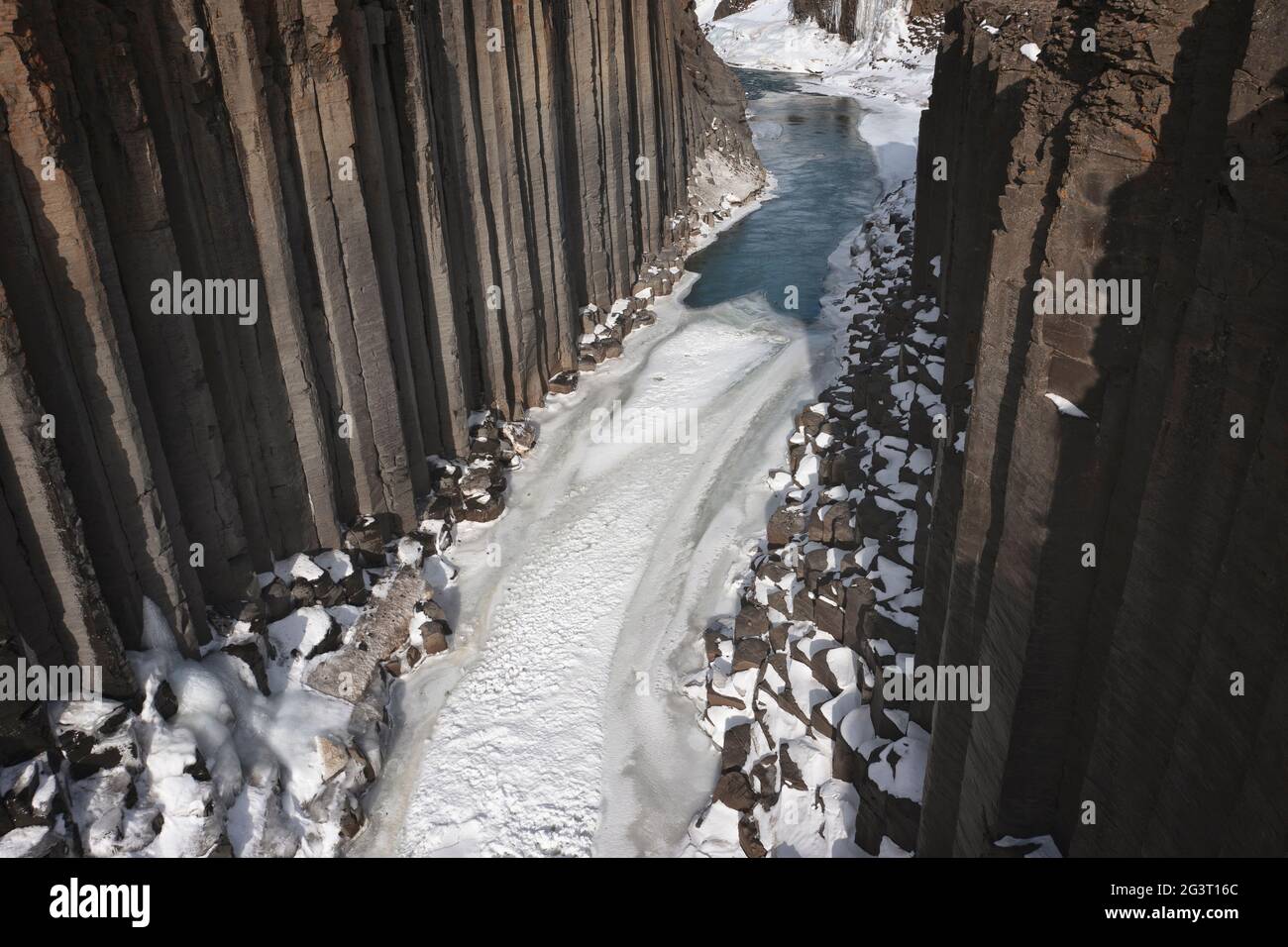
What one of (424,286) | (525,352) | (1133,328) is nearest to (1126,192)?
(1133,328)

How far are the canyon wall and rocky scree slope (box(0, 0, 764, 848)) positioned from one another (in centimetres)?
3

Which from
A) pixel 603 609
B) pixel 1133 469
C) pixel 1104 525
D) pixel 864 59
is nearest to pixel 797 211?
pixel 603 609

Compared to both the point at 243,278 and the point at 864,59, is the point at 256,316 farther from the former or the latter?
the point at 864,59

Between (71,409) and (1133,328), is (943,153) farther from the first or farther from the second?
(71,409)

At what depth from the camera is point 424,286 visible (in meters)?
17.3

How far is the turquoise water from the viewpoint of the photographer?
28609mm

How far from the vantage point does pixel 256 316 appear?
13.6 m

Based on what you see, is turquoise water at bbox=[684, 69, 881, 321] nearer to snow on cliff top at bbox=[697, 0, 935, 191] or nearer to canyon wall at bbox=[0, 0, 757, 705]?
snow on cliff top at bbox=[697, 0, 935, 191]

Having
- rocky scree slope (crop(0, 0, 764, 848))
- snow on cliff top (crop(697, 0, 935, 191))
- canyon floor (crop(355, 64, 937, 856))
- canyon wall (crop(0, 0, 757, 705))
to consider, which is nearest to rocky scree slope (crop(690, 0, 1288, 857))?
canyon floor (crop(355, 64, 937, 856))

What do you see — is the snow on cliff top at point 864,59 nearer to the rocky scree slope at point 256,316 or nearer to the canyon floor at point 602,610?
the canyon floor at point 602,610

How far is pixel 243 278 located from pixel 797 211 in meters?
27.1

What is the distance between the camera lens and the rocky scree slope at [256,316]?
10469 mm

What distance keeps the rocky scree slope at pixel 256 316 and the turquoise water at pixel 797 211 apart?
7626mm

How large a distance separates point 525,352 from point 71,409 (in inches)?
420
